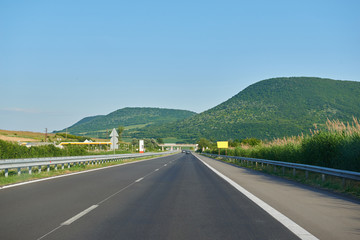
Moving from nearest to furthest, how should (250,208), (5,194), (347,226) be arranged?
(347,226), (250,208), (5,194)

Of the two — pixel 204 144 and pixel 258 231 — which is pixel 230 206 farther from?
pixel 204 144

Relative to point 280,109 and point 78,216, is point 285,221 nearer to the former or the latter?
point 78,216

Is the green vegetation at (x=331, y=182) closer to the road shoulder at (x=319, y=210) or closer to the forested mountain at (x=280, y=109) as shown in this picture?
the road shoulder at (x=319, y=210)

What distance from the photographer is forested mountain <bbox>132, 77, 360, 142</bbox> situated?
129 metres

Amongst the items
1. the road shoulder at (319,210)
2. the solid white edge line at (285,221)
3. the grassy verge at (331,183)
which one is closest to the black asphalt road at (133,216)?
the solid white edge line at (285,221)

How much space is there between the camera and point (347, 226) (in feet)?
22.3

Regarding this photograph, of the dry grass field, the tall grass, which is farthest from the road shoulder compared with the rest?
the dry grass field

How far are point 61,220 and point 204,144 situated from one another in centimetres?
15969

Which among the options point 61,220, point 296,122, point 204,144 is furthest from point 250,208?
point 204,144

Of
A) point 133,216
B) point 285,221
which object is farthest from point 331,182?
point 133,216

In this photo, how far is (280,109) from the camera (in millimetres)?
146000

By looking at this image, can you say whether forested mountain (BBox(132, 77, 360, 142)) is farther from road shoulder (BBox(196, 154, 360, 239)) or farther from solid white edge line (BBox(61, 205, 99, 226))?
solid white edge line (BBox(61, 205, 99, 226))

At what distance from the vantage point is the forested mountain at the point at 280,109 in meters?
129

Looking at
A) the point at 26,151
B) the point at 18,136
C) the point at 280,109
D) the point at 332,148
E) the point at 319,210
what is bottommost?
the point at 319,210
